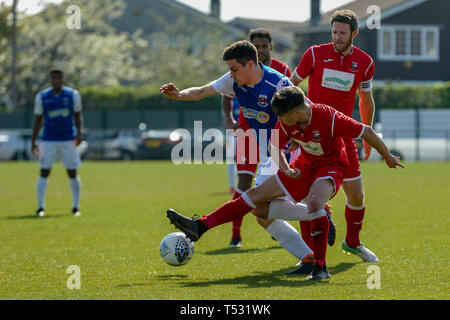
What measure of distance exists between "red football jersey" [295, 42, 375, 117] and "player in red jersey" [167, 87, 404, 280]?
892 mm

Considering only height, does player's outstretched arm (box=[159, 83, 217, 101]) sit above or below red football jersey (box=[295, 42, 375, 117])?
below

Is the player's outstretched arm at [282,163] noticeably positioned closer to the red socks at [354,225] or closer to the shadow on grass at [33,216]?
the red socks at [354,225]

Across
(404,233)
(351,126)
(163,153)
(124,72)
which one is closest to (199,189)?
(404,233)

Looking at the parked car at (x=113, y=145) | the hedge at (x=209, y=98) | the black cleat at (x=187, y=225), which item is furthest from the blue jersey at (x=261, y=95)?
the parked car at (x=113, y=145)

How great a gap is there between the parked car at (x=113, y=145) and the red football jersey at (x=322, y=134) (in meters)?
28.1

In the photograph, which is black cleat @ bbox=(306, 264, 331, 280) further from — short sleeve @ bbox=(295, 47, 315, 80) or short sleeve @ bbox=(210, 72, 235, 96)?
short sleeve @ bbox=(295, 47, 315, 80)

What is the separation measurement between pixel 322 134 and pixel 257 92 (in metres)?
0.86

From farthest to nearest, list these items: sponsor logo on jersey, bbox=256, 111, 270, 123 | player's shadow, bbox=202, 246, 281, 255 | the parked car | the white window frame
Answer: the white window frame < the parked car < player's shadow, bbox=202, 246, 281, 255 < sponsor logo on jersey, bbox=256, 111, 270, 123

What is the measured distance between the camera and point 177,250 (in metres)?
7.21

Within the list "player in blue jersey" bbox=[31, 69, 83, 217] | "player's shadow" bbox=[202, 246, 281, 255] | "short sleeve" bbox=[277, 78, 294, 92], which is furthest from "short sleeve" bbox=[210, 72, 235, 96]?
"player in blue jersey" bbox=[31, 69, 83, 217]

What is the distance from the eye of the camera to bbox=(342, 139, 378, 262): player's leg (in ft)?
25.0

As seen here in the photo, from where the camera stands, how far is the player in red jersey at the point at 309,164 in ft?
21.7

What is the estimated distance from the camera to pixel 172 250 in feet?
23.7

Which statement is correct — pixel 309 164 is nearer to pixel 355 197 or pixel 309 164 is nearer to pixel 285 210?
pixel 285 210
